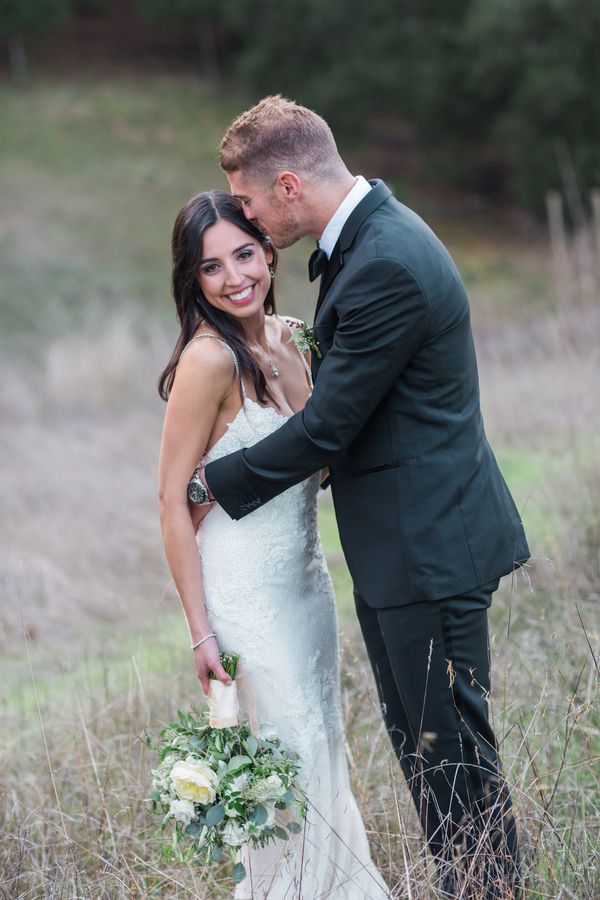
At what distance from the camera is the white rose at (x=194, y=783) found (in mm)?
2662

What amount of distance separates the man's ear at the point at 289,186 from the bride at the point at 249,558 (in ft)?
0.65

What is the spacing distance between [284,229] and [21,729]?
2602mm

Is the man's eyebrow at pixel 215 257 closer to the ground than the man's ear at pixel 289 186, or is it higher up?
closer to the ground

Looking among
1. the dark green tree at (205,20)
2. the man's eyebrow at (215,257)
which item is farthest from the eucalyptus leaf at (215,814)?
the dark green tree at (205,20)

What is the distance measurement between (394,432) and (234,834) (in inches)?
44.0

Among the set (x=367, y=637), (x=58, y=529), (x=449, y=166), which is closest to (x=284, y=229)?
(x=367, y=637)

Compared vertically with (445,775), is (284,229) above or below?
above

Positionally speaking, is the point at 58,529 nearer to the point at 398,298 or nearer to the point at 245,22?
the point at 398,298

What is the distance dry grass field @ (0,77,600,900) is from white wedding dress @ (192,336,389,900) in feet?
0.57

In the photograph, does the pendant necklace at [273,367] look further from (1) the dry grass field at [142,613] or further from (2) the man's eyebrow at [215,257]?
(1) the dry grass field at [142,613]

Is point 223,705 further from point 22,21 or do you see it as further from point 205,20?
point 205,20

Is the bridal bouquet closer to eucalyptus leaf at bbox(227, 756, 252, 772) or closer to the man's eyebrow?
eucalyptus leaf at bbox(227, 756, 252, 772)

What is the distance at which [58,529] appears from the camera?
25.4 ft

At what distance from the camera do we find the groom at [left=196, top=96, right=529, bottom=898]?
267 centimetres
